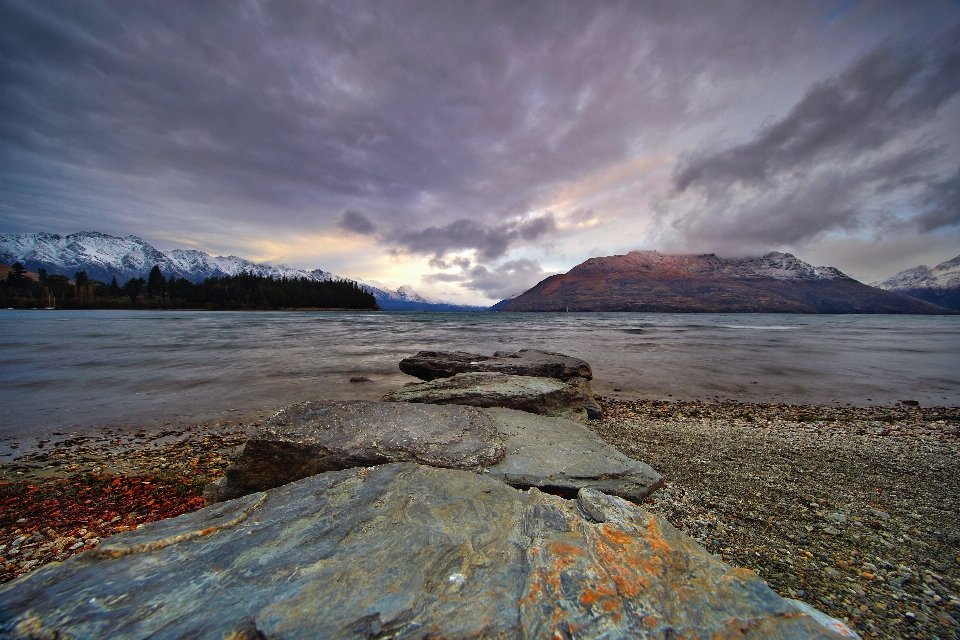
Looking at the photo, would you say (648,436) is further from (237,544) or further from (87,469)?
(87,469)

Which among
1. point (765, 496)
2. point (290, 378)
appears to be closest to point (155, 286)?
point (290, 378)

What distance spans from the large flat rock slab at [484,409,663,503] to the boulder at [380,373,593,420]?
218cm

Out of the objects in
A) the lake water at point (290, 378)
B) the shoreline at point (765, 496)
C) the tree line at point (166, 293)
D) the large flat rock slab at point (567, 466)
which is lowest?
the lake water at point (290, 378)

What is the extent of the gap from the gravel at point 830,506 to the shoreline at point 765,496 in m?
0.02

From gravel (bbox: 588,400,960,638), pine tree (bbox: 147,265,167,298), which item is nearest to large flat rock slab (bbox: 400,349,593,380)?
gravel (bbox: 588,400,960,638)

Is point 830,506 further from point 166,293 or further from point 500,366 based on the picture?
point 166,293

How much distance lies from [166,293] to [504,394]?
163072 millimetres

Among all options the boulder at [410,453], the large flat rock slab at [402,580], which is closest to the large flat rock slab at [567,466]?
the boulder at [410,453]

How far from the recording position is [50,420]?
397 inches

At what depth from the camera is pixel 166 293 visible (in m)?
→ 127

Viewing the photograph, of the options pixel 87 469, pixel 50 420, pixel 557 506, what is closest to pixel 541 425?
pixel 557 506

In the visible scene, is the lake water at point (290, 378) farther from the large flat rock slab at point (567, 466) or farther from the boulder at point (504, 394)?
the large flat rock slab at point (567, 466)

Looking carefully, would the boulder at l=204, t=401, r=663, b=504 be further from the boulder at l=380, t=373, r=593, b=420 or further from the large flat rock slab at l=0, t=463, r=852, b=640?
the boulder at l=380, t=373, r=593, b=420

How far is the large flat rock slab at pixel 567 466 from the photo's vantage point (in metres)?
4.58
